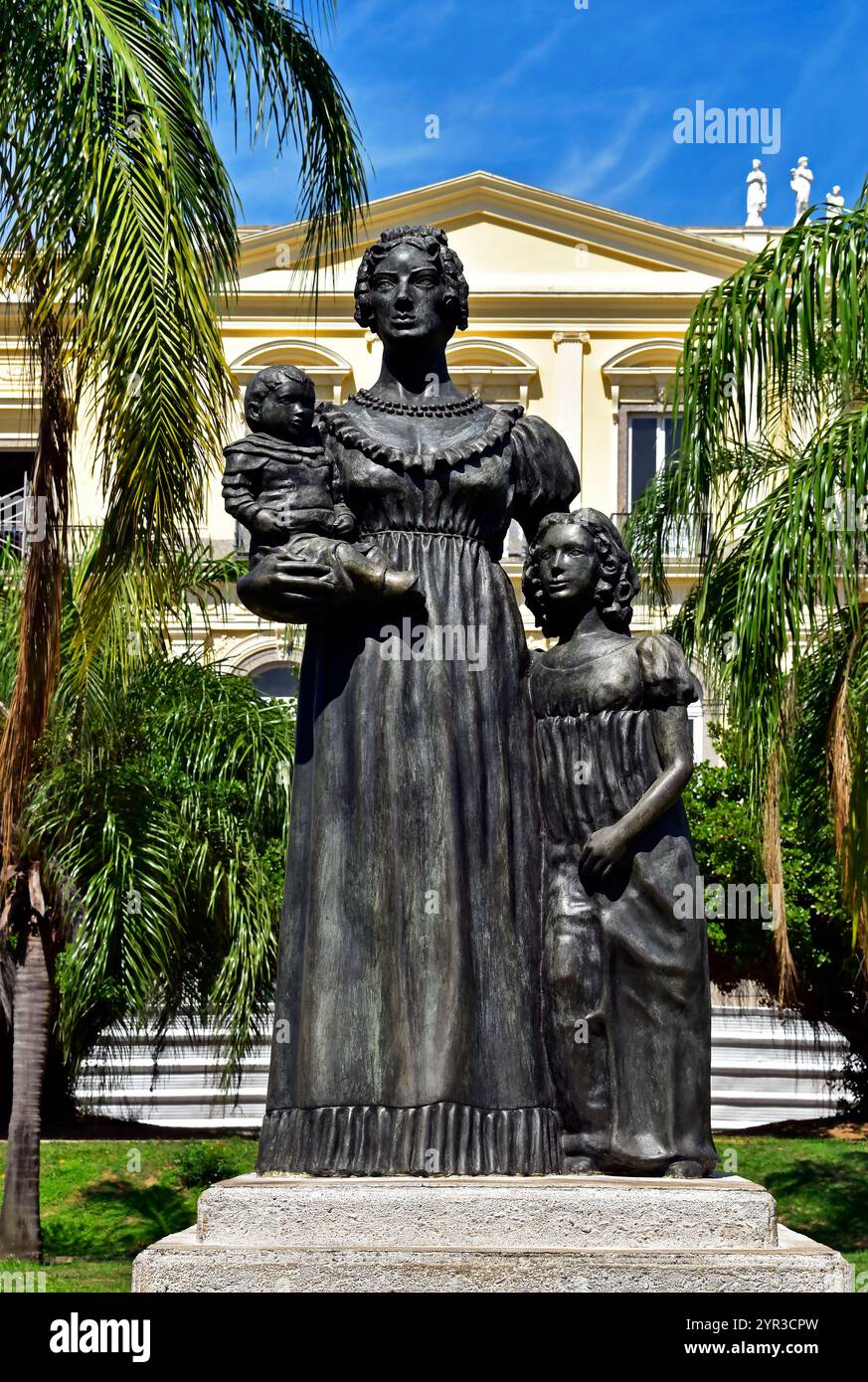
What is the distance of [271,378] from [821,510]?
23.1ft

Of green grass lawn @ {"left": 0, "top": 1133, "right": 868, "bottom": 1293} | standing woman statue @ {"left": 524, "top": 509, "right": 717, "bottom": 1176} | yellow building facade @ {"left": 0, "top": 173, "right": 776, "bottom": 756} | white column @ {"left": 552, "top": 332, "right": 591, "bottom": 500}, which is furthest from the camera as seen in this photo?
white column @ {"left": 552, "top": 332, "right": 591, "bottom": 500}

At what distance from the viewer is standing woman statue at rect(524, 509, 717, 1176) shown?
232 inches

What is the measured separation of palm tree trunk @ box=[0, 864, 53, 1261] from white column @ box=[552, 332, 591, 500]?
2603cm

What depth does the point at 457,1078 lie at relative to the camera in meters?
5.76

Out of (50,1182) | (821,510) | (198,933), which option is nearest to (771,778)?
(821,510)

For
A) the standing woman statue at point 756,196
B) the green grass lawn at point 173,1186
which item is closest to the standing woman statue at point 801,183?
the standing woman statue at point 756,196

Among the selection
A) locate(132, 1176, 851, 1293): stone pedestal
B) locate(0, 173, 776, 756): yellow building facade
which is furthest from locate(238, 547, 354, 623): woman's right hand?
locate(0, 173, 776, 756): yellow building facade

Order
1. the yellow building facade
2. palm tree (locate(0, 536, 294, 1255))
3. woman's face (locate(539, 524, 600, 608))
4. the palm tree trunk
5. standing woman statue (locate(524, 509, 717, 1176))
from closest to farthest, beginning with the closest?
1. standing woman statue (locate(524, 509, 717, 1176))
2. woman's face (locate(539, 524, 600, 608))
3. palm tree (locate(0, 536, 294, 1255))
4. the palm tree trunk
5. the yellow building facade

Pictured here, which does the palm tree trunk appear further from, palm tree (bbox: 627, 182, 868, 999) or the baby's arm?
the baby's arm

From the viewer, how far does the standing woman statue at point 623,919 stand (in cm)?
589

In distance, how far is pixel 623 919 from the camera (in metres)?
5.98

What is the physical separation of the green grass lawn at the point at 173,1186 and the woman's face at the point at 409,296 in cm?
1231

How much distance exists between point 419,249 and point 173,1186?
1530 centimetres

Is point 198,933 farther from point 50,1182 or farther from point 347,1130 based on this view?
point 347,1130
